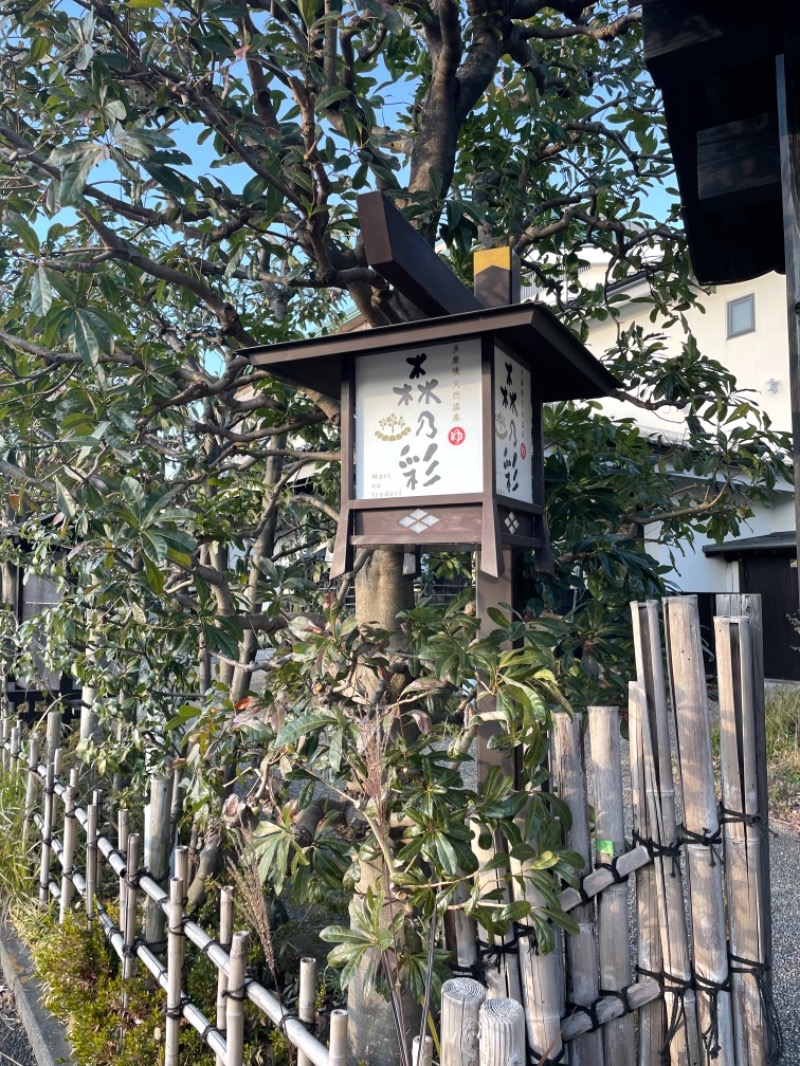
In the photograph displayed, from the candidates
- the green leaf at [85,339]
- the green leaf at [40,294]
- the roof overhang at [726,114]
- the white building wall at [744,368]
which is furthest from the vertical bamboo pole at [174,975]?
the white building wall at [744,368]

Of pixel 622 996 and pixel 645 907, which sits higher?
pixel 645 907

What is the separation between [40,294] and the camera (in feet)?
6.48

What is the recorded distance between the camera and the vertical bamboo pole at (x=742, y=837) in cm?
205

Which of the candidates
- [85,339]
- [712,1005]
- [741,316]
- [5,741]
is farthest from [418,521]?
[741,316]

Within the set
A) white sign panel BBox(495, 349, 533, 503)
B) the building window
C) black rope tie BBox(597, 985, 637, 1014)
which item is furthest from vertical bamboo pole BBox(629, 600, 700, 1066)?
the building window

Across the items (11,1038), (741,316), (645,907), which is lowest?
(11,1038)

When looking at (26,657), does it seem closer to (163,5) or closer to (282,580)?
(282,580)

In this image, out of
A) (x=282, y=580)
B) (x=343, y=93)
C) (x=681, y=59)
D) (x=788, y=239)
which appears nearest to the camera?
(x=788, y=239)

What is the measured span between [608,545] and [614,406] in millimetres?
11473

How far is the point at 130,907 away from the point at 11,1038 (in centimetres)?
103

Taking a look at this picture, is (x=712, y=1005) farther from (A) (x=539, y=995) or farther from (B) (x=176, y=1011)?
(B) (x=176, y=1011)

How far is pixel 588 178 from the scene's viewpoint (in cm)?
376

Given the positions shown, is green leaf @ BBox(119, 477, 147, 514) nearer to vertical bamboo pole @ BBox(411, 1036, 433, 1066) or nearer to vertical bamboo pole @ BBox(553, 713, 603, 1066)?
vertical bamboo pole @ BBox(553, 713, 603, 1066)

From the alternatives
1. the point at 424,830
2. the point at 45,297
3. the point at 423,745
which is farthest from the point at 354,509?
the point at 45,297
